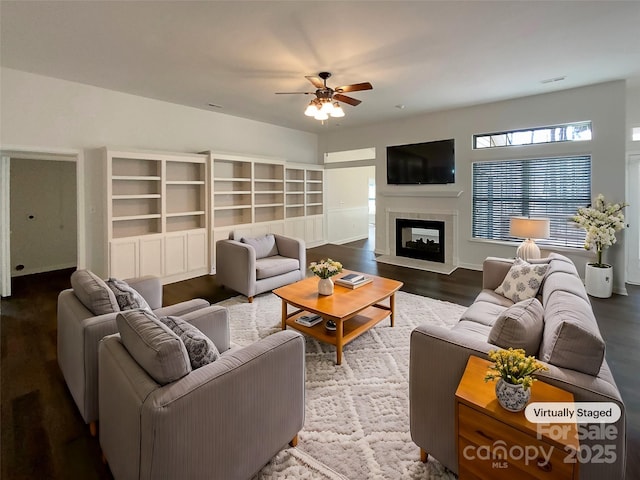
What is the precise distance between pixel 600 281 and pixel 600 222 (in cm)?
82

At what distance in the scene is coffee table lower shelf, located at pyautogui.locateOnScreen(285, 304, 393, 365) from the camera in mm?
2812

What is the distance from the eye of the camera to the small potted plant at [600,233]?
4.46 metres

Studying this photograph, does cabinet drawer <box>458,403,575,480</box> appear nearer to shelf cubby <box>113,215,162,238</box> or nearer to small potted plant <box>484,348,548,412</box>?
small potted plant <box>484,348,548,412</box>

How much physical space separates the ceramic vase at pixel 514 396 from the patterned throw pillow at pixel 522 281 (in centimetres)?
201

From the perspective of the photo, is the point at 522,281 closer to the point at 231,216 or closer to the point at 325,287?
the point at 325,287

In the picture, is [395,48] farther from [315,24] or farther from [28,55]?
[28,55]

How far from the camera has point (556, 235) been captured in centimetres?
537

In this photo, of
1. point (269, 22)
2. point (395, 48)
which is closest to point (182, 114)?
point (269, 22)

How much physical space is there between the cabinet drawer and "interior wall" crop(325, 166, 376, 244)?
759 cm

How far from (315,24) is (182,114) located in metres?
3.69

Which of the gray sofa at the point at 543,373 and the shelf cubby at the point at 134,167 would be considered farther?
the shelf cubby at the point at 134,167

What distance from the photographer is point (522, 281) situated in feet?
10.0

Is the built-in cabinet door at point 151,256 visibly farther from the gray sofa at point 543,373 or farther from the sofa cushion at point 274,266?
the gray sofa at point 543,373

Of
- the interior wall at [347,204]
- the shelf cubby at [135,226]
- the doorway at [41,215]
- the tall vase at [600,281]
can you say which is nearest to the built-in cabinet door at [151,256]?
the shelf cubby at [135,226]
